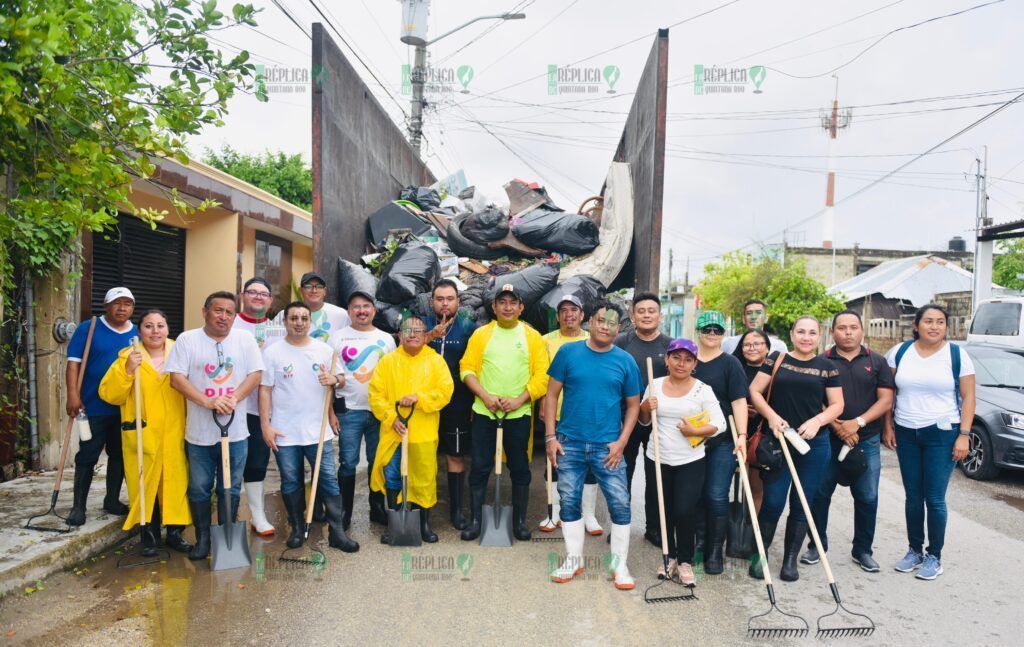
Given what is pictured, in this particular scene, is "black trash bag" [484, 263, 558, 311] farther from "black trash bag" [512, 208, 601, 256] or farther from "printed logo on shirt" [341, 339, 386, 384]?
"printed logo on shirt" [341, 339, 386, 384]

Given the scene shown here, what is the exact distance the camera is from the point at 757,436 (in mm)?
4008

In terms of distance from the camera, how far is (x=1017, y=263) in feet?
71.6

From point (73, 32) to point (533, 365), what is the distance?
2.94 metres

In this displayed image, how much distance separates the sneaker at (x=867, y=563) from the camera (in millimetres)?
3986

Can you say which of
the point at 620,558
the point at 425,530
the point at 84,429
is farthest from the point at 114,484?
the point at 620,558

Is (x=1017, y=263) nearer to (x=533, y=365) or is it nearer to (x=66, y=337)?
(x=533, y=365)

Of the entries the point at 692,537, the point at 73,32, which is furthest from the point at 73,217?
the point at 692,537

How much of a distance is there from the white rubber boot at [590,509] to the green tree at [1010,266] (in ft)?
74.6

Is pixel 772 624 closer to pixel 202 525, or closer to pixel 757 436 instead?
pixel 757 436

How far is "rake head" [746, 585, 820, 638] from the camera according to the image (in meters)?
3.12

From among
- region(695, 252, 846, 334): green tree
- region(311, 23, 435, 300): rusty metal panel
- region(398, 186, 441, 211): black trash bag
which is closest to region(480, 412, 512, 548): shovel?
region(311, 23, 435, 300): rusty metal panel

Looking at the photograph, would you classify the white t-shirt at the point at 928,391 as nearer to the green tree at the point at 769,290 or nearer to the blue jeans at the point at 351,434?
the blue jeans at the point at 351,434

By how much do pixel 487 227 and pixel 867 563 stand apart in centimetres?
365

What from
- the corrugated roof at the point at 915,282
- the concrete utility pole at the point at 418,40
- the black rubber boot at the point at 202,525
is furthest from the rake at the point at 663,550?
the corrugated roof at the point at 915,282
